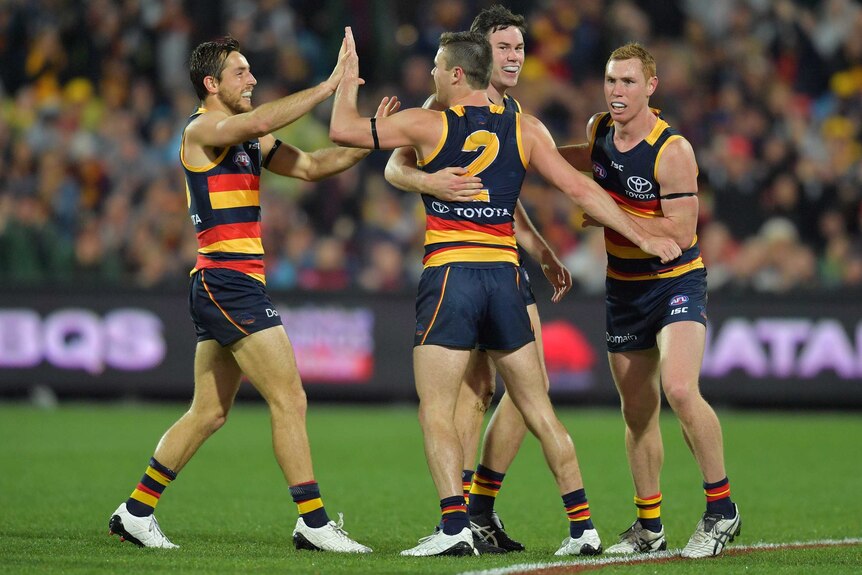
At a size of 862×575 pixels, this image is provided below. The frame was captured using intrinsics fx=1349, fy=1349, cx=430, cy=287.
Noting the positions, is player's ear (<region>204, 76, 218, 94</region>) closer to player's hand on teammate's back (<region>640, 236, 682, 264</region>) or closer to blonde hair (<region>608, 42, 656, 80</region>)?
blonde hair (<region>608, 42, 656, 80</region>)

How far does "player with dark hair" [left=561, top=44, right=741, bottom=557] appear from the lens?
287 inches

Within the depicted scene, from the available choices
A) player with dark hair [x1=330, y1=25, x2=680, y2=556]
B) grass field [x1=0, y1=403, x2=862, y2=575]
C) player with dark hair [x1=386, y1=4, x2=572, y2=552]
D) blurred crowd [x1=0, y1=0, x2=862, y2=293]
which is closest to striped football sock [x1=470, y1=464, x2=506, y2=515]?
player with dark hair [x1=386, y1=4, x2=572, y2=552]

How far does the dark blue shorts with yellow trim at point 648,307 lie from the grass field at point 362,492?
1273 mm

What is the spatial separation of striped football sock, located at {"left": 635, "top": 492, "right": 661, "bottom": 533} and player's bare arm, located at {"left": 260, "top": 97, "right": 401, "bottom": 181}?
8.55 ft

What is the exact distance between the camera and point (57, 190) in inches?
744

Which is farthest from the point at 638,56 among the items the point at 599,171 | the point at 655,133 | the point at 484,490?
the point at 484,490

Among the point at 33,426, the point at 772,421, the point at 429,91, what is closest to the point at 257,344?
the point at 33,426

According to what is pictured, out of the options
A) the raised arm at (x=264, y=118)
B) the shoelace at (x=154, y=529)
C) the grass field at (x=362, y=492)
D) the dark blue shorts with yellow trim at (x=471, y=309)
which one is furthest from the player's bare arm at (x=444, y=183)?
the shoelace at (x=154, y=529)

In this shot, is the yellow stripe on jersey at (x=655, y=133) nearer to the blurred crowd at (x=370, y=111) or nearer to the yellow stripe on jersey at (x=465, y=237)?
the yellow stripe on jersey at (x=465, y=237)

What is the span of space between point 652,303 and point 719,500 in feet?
3.75

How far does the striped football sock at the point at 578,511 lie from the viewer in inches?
281

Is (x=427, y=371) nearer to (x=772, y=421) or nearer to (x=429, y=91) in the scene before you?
(x=772, y=421)

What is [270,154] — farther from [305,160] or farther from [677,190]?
[677,190]

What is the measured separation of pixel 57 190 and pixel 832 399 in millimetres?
10756
